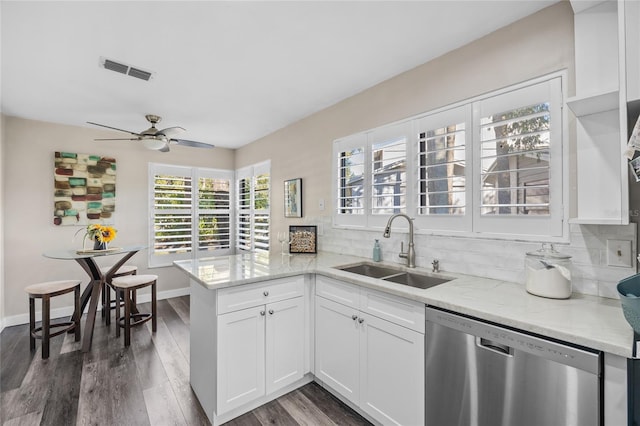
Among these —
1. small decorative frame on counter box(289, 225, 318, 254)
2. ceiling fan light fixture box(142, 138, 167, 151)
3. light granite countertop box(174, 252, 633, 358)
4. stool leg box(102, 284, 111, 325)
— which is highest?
ceiling fan light fixture box(142, 138, 167, 151)

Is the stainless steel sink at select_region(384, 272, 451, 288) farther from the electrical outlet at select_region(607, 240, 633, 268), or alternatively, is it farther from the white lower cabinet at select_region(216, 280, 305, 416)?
the electrical outlet at select_region(607, 240, 633, 268)

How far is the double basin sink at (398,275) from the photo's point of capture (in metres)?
2.05

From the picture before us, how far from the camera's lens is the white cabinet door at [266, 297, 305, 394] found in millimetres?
2062

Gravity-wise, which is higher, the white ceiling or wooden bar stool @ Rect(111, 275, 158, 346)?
the white ceiling

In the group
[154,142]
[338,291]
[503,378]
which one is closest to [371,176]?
[338,291]

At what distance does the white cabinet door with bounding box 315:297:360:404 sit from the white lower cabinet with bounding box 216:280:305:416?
149 millimetres

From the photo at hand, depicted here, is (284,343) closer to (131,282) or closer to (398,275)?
(398,275)

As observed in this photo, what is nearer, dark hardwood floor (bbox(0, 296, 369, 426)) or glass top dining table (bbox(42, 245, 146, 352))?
dark hardwood floor (bbox(0, 296, 369, 426))

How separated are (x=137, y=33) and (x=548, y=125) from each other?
260cm

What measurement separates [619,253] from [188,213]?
4952 millimetres

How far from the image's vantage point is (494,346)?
4.27ft

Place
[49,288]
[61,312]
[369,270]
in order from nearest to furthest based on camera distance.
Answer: [369,270] → [49,288] → [61,312]

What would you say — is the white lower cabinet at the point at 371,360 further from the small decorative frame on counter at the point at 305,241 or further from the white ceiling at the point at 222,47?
the white ceiling at the point at 222,47

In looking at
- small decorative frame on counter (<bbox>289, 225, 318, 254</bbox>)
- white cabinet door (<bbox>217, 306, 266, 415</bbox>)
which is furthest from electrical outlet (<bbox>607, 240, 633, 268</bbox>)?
small decorative frame on counter (<bbox>289, 225, 318, 254</bbox>)
